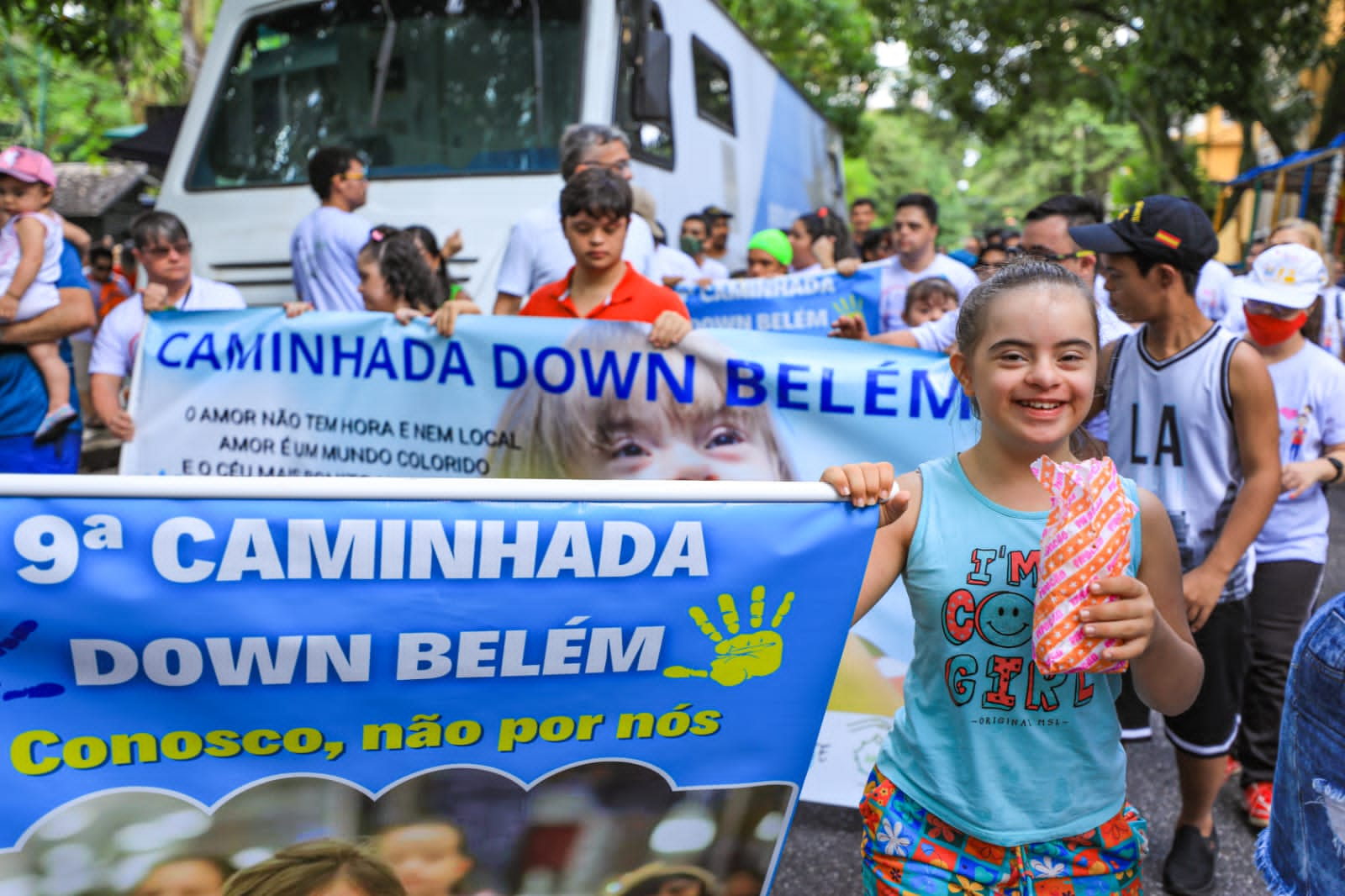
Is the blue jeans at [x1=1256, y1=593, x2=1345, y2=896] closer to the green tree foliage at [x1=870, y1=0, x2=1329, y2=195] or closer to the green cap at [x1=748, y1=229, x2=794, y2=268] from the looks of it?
the green cap at [x1=748, y1=229, x2=794, y2=268]

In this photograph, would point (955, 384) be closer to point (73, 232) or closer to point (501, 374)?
point (501, 374)

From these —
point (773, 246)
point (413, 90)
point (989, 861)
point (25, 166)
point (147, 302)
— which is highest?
point (413, 90)

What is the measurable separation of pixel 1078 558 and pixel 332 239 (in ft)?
15.1

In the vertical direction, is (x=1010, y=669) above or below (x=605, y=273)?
below

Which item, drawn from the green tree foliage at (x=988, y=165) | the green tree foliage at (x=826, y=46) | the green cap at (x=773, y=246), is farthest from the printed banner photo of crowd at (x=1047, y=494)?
the green tree foliage at (x=988, y=165)

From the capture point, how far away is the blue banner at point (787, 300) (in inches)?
251

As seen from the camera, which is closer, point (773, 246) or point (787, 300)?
point (787, 300)

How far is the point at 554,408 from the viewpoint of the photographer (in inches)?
157

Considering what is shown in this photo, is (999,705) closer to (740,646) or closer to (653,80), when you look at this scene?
(740,646)

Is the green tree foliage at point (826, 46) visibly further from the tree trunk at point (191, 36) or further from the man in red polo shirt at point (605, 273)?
the man in red polo shirt at point (605, 273)

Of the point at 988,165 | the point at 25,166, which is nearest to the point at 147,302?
the point at 25,166

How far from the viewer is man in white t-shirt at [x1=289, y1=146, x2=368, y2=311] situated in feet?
18.3

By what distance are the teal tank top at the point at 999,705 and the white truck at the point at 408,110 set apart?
4.54 metres

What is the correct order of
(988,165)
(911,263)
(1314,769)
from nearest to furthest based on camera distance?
1. (1314,769)
2. (911,263)
3. (988,165)
